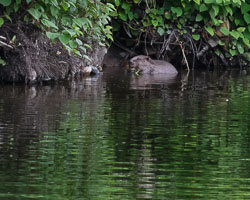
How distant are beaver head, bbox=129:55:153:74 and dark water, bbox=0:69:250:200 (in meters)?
4.30

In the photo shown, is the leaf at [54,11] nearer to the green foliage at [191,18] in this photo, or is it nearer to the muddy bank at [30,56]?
the muddy bank at [30,56]

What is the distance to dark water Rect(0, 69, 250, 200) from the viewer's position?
15.5 feet

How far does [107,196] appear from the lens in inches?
176

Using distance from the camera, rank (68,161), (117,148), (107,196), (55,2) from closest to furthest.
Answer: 1. (107,196)
2. (68,161)
3. (117,148)
4. (55,2)

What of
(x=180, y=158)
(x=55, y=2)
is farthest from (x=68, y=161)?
(x=55, y=2)

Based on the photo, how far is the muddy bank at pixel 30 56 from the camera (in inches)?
426

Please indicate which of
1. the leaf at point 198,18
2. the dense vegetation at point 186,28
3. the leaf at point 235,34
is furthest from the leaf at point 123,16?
the leaf at point 235,34

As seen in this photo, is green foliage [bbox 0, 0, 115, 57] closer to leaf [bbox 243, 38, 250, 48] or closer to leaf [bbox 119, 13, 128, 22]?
leaf [bbox 119, 13, 128, 22]

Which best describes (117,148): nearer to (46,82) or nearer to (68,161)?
(68,161)

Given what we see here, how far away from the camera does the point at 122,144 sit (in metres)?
6.33

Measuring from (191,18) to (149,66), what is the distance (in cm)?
138

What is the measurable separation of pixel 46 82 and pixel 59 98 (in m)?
2.18

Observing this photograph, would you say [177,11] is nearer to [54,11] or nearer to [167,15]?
[167,15]

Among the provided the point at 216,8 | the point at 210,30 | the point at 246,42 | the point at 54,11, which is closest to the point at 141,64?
the point at 210,30
